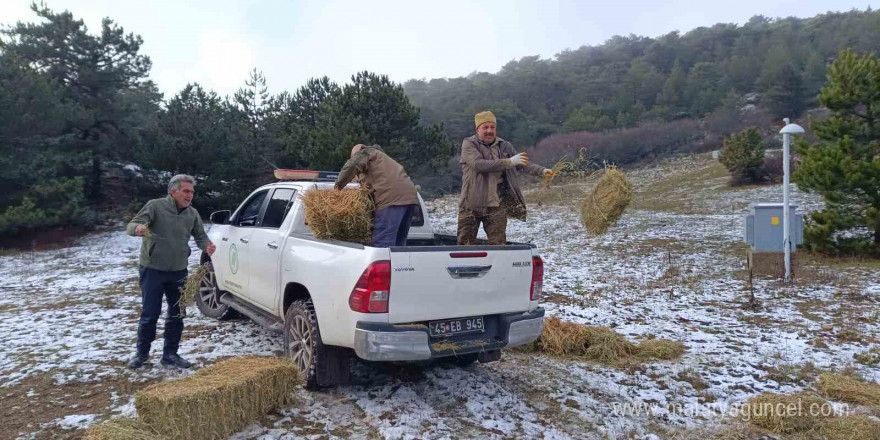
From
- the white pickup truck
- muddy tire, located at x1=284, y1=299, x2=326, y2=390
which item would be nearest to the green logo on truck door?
the white pickup truck

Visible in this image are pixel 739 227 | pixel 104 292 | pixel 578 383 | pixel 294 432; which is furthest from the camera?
pixel 739 227

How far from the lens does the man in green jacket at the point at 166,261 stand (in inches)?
197

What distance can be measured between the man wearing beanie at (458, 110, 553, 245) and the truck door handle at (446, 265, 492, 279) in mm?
1341

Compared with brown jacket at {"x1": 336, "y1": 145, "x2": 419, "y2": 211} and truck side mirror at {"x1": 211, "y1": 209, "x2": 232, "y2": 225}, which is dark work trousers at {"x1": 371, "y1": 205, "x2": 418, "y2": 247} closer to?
brown jacket at {"x1": 336, "y1": 145, "x2": 419, "y2": 211}

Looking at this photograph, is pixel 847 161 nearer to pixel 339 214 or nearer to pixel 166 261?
pixel 339 214

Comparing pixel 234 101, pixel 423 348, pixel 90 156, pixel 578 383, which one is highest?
pixel 234 101

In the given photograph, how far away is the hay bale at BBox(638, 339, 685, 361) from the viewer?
5645mm

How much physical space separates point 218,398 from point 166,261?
1.95 meters

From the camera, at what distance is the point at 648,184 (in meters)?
29.8

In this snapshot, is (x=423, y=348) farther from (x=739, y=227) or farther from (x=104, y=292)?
(x=739, y=227)

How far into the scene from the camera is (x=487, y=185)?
5.56 m

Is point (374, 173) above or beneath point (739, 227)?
above

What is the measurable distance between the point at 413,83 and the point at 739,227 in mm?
68862

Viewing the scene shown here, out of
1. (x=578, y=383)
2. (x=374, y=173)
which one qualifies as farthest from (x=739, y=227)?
(x=374, y=173)
